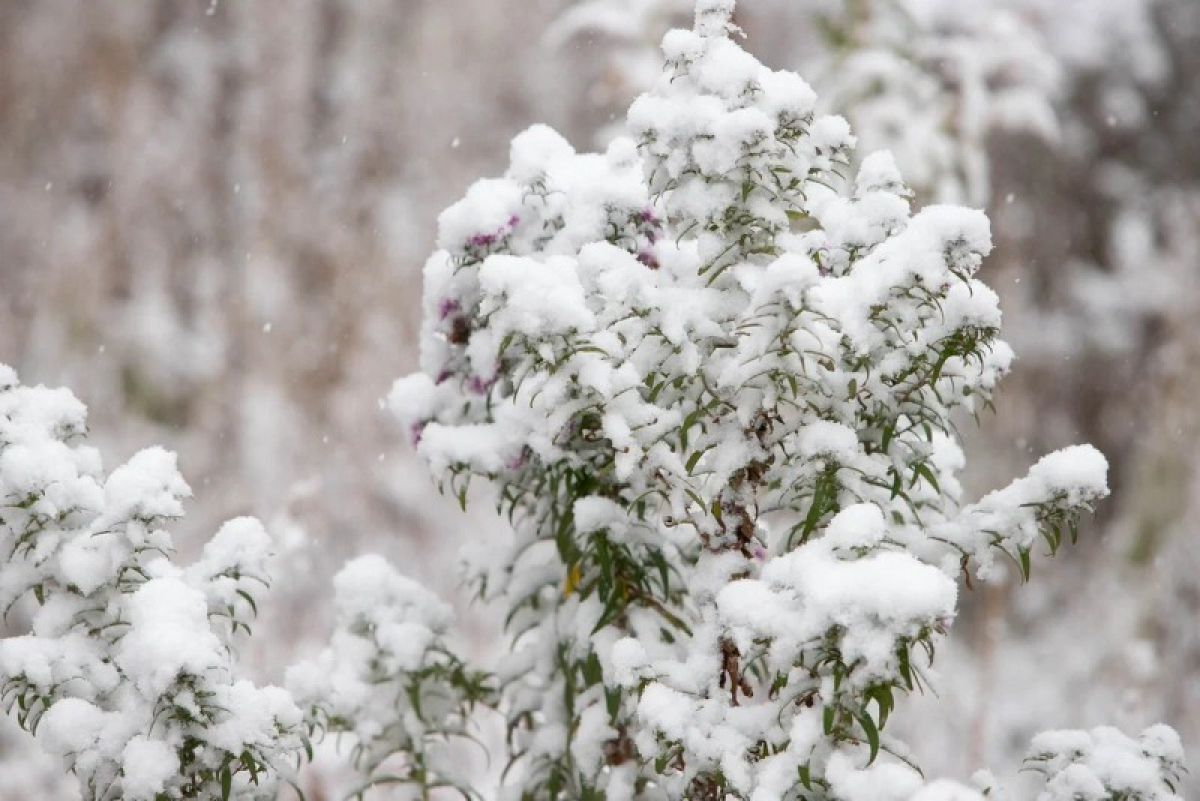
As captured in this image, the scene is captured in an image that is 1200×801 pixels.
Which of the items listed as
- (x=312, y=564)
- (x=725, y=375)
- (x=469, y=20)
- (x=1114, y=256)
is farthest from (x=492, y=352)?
(x=469, y=20)

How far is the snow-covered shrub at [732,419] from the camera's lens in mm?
1480

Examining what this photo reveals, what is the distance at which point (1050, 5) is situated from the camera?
6.45 m

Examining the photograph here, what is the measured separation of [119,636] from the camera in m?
1.73

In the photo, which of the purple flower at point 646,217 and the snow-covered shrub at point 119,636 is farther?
the purple flower at point 646,217

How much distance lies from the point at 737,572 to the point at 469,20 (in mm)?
7297

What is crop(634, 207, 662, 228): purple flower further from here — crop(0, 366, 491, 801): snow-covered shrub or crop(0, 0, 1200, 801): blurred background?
crop(0, 0, 1200, 801): blurred background

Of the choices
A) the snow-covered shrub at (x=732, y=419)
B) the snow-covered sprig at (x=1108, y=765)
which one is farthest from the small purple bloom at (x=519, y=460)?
the snow-covered sprig at (x=1108, y=765)

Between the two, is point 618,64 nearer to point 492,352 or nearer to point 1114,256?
point 492,352

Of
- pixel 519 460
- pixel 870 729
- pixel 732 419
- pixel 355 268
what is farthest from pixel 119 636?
pixel 355 268

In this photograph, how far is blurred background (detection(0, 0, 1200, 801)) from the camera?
19.0 ft

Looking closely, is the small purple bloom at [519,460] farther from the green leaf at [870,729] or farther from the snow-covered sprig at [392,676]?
the green leaf at [870,729]

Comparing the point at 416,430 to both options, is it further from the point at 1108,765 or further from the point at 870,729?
the point at 1108,765

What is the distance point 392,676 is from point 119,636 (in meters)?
0.54

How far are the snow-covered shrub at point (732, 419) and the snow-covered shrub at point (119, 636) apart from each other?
1.57ft
